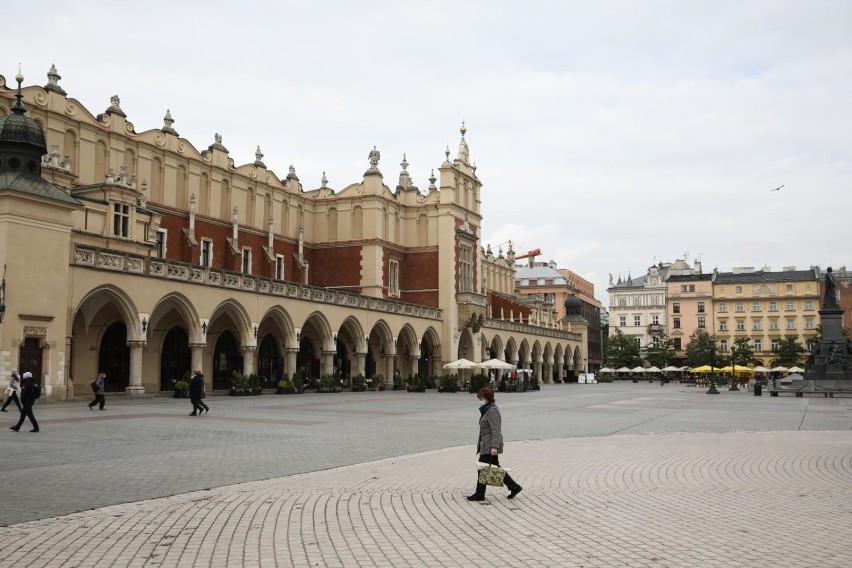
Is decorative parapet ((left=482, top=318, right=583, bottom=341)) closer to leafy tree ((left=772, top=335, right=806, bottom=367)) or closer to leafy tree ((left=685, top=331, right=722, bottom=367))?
leafy tree ((left=685, top=331, right=722, bottom=367))

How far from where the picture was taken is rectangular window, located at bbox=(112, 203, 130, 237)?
37969 mm

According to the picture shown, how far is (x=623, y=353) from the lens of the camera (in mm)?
115312

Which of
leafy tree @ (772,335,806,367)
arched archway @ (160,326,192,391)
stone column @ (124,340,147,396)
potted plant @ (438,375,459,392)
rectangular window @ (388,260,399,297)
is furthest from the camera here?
leafy tree @ (772,335,806,367)

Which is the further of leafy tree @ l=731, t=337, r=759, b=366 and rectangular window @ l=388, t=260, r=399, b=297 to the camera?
leafy tree @ l=731, t=337, r=759, b=366

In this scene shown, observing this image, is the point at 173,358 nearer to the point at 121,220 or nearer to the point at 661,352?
the point at 121,220

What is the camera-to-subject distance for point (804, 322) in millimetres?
112125

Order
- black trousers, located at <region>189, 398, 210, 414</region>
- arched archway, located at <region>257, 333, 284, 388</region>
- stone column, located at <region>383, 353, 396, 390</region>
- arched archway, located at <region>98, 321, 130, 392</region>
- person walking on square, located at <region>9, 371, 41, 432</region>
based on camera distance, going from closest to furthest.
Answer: person walking on square, located at <region>9, 371, 41, 432</region>
black trousers, located at <region>189, 398, 210, 414</region>
arched archway, located at <region>98, 321, 130, 392</region>
arched archway, located at <region>257, 333, 284, 388</region>
stone column, located at <region>383, 353, 396, 390</region>

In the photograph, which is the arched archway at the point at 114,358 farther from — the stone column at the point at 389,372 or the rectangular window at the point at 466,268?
the rectangular window at the point at 466,268

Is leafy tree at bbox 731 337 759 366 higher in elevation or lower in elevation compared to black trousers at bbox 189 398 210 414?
higher

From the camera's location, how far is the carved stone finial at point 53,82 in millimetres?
38987

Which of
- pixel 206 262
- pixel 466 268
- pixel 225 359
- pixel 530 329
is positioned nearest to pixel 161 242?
pixel 206 262

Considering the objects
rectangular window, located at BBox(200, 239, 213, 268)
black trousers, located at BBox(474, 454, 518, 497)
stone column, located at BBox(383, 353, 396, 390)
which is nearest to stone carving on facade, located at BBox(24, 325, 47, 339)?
rectangular window, located at BBox(200, 239, 213, 268)

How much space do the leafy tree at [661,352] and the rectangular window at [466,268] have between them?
59.2 meters

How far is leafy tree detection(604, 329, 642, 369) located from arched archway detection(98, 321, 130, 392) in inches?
3445
